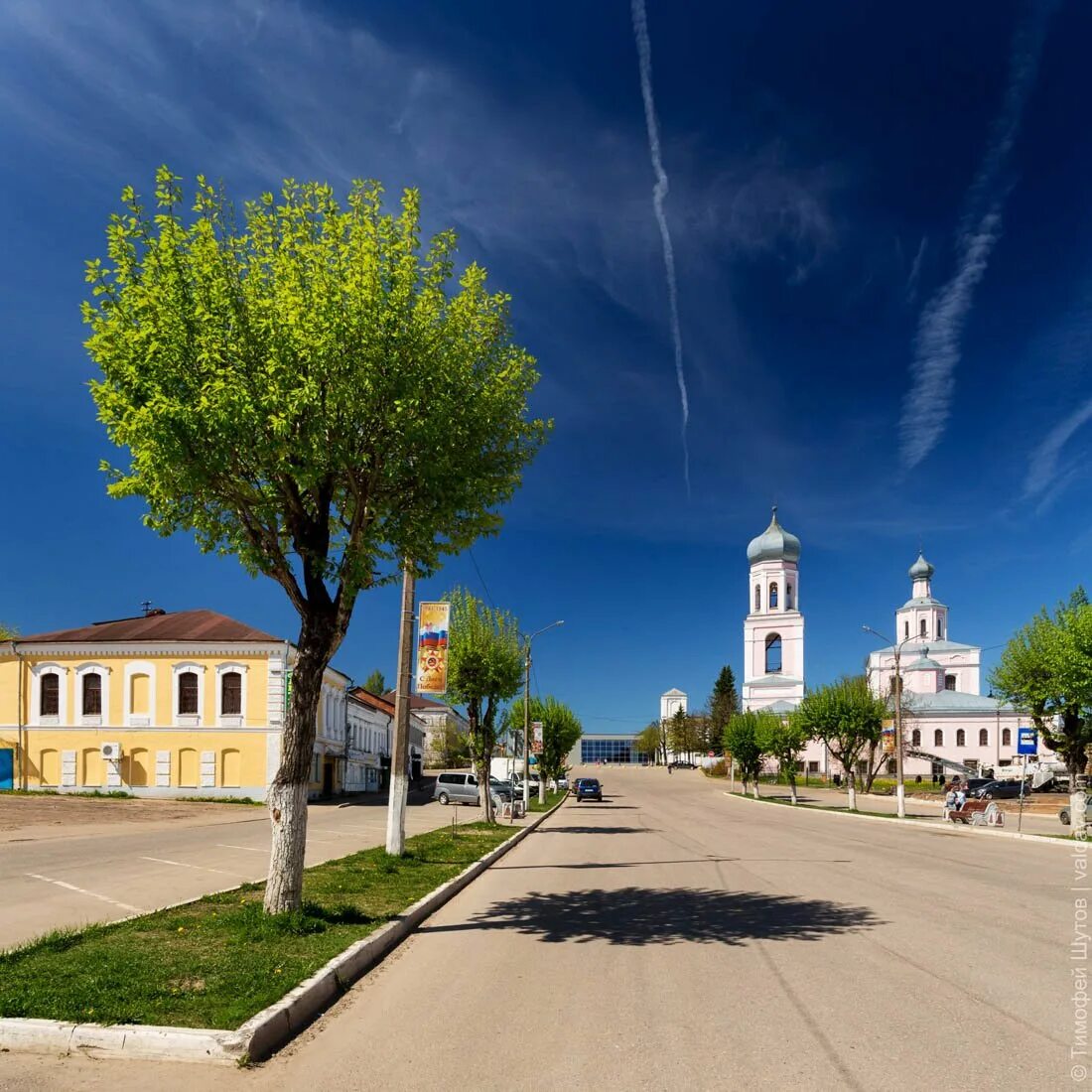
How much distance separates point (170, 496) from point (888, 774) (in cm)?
9423

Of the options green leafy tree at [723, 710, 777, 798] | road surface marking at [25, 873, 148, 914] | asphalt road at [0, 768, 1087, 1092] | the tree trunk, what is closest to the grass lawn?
the tree trunk

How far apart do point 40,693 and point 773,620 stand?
9544 centimetres

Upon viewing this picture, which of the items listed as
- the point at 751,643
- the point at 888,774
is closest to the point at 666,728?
the point at 751,643

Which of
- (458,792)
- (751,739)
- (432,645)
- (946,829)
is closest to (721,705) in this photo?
(751,739)

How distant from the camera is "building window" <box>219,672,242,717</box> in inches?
1767

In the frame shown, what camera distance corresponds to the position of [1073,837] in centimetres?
2752

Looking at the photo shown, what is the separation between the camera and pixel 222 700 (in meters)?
44.9

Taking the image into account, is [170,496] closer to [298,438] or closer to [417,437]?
[298,438]

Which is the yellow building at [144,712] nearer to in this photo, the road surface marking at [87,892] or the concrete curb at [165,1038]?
the road surface marking at [87,892]

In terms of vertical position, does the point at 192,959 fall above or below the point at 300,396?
below

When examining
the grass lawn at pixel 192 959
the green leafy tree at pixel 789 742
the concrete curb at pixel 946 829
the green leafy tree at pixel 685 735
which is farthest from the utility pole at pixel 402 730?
the green leafy tree at pixel 685 735

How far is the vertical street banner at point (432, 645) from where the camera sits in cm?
1919

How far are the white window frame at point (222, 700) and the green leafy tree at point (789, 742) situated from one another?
100ft

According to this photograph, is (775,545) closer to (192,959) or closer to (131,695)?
(131,695)
